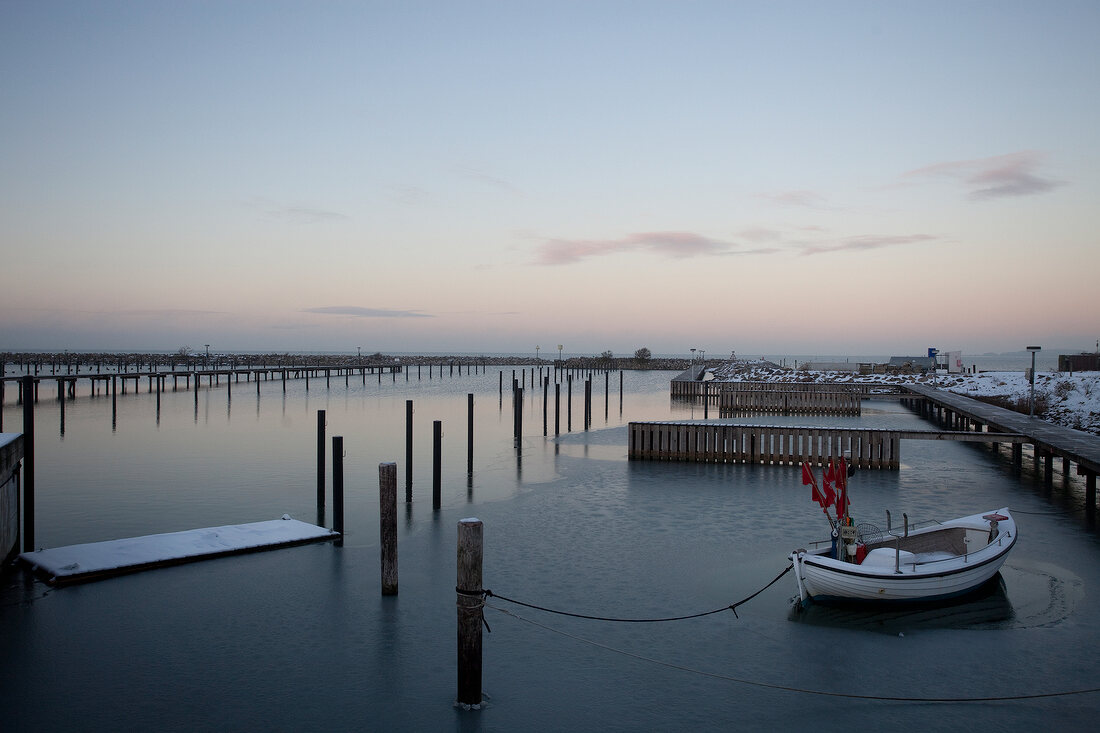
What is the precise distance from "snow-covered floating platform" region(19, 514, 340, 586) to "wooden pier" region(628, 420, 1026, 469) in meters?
13.4

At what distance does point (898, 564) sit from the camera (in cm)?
1055

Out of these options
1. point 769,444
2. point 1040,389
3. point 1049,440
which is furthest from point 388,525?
point 1040,389

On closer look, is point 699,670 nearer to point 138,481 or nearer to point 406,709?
point 406,709

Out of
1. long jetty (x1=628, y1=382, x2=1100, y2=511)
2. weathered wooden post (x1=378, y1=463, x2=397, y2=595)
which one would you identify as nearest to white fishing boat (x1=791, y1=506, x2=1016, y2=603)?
weathered wooden post (x1=378, y1=463, x2=397, y2=595)

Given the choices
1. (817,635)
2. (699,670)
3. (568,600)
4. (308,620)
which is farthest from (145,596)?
(817,635)

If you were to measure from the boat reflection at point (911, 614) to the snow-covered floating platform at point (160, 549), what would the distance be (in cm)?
896

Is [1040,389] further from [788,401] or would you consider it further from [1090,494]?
[1090,494]

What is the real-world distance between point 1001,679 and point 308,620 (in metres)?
8.78

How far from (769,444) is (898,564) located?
546 inches

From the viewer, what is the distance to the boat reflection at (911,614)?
10.2 meters

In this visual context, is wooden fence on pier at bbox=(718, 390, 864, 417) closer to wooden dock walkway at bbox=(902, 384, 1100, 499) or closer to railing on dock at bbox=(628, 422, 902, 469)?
wooden dock walkway at bbox=(902, 384, 1100, 499)

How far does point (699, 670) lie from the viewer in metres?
8.83

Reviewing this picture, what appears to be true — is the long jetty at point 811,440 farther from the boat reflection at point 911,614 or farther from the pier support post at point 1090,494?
the boat reflection at point 911,614

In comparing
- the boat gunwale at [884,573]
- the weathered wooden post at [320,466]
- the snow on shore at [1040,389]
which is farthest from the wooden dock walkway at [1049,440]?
the weathered wooden post at [320,466]
